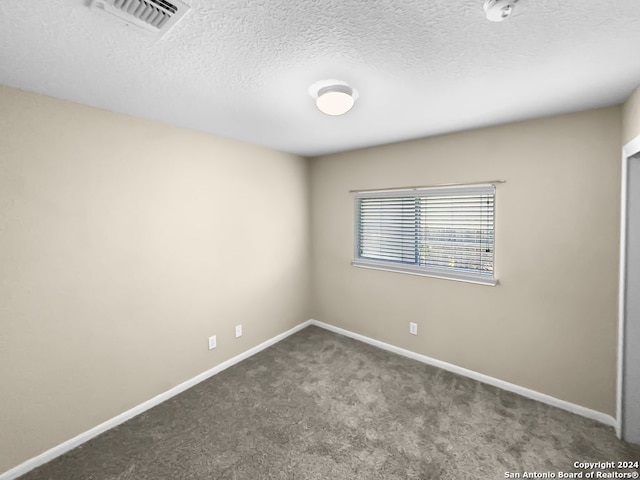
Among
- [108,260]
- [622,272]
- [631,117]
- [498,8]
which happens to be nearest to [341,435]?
[108,260]

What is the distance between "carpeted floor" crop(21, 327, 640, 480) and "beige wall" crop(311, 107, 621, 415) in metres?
0.31

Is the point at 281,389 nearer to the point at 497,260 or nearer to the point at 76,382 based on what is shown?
the point at 76,382

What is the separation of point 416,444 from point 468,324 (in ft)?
4.03

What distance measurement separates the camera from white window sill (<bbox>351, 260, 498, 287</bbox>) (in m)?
2.59

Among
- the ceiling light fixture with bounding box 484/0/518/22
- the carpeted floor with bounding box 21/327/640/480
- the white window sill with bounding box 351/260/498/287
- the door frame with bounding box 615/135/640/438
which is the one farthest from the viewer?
the white window sill with bounding box 351/260/498/287

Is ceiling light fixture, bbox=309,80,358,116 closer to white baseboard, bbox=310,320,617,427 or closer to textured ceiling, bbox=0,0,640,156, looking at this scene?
textured ceiling, bbox=0,0,640,156

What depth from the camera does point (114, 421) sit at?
83.4 inches

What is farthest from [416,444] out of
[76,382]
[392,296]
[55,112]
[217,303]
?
[55,112]

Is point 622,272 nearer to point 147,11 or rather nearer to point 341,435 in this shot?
point 341,435

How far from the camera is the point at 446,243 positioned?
2848mm

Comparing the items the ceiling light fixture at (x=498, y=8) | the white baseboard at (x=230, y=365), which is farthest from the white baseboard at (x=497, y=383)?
the ceiling light fixture at (x=498, y=8)

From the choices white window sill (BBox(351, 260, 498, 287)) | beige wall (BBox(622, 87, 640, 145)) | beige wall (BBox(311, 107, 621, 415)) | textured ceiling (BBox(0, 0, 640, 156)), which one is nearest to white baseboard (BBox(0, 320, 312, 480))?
white window sill (BBox(351, 260, 498, 287))

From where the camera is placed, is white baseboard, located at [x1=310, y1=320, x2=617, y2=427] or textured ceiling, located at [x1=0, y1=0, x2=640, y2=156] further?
white baseboard, located at [x1=310, y1=320, x2=617, y2=427]

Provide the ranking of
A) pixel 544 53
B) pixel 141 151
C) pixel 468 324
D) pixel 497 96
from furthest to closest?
pixel 468 324, pixel 141 151, pixel 497 96, pixel 544 53
